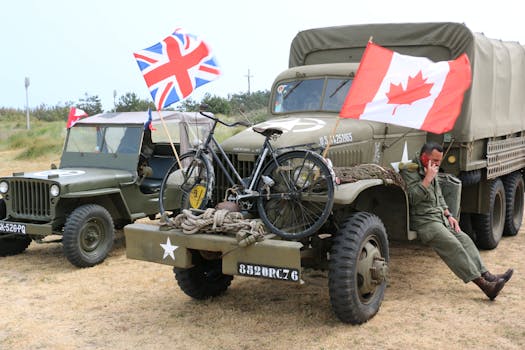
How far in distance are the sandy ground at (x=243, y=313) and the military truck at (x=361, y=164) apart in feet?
0.89

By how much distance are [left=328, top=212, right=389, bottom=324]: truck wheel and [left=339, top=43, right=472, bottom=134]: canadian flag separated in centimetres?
81

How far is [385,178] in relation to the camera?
4.81 m

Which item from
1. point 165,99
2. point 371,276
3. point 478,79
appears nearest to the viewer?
point 371,276

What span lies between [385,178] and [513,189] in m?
3.76

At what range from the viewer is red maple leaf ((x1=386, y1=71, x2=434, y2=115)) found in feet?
15.6

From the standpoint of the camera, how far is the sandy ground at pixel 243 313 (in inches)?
170

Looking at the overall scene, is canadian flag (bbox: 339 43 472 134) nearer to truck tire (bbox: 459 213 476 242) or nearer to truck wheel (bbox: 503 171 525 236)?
truck tire (bbox: 459 213 476 242)

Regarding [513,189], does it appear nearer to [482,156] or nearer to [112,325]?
[482,156]

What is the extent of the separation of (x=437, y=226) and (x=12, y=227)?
4.51m

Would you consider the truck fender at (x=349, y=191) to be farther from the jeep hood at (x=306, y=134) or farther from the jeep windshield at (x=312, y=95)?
the jeep windshield at (x=312, y=95)

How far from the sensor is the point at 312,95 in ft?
20.0

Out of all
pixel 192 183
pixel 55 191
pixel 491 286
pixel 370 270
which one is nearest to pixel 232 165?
pixel 192 183

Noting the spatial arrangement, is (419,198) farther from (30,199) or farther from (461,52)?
(30,199)

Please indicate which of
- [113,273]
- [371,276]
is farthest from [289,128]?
[113,273]
